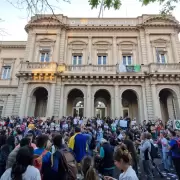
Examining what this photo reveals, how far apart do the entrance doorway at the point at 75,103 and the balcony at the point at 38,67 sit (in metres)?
4.40

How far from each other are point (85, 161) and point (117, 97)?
1610 cm

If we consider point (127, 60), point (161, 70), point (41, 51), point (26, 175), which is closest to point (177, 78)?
point (161, 70)

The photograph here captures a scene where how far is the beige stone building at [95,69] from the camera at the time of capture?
18359 millimetres

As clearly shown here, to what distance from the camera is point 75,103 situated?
2153cm

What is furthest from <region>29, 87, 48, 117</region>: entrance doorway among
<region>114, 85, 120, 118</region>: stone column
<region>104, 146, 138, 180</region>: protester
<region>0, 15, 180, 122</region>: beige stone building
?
<region>104, 146, 138, 180</region>: protester

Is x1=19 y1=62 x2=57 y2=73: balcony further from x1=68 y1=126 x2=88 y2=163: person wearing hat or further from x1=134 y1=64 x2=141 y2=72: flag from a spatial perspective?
x1=68 y1=126 x2=88 y2=163: person wearing hat

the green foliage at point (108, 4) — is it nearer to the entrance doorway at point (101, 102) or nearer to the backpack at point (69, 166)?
the backpack at point (69, 166)

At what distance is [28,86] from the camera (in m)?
18.8

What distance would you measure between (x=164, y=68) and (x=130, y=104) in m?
6.49

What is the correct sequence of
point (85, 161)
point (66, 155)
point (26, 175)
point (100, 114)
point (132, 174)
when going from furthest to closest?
point (100, 114)
point (66, 155)
point (85, 161)
point (132, 174)
point (26, 175)

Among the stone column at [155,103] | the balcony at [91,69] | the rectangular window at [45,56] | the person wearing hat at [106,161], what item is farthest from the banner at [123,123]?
the rectangular window at [45,56]

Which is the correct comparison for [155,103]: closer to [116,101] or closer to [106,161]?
[116,101]

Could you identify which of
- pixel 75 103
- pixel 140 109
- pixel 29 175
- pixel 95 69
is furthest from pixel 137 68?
pixel 29 175

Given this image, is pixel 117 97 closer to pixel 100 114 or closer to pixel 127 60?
pixel 100 114
